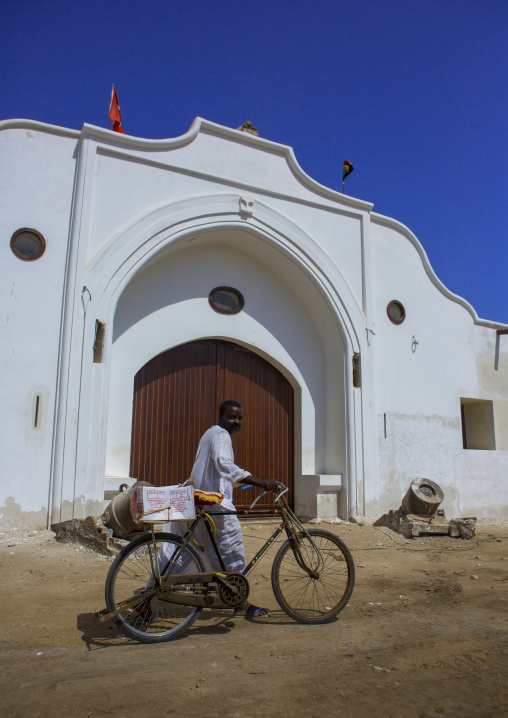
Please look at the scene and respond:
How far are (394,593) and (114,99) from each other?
28.7ft

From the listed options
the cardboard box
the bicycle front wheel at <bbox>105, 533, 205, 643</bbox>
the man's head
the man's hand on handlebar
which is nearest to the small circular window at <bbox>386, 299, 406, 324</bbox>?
the man's head

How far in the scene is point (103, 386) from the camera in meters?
7.57

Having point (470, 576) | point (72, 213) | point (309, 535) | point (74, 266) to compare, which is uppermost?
point (72, 213)

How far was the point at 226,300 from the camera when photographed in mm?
9648

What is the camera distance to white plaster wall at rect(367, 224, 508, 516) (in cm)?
1002

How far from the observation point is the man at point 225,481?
13.5 feet

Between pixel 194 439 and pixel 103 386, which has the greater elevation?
pixel 103 386

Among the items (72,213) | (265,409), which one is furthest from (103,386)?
(265,409)

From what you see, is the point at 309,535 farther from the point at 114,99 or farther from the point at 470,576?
the point at 114,99

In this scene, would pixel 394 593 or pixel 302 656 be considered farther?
pixel 394 593

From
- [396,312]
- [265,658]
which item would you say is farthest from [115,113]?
[265,658]

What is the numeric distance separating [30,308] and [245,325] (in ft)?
11.7

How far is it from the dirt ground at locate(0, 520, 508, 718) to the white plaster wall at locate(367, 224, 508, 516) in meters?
4.54

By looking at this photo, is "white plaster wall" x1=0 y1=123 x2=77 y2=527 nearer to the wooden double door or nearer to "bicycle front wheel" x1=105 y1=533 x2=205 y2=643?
the wooden double door
